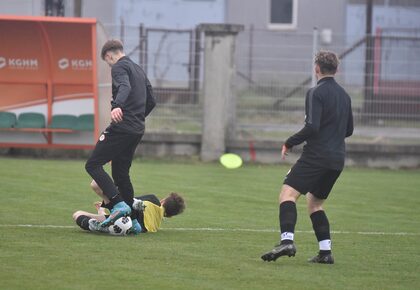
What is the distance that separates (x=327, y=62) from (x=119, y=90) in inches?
85.8

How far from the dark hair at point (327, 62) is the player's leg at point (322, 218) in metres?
0.86

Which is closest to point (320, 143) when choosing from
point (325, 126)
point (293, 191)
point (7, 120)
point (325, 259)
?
point (325, 126)

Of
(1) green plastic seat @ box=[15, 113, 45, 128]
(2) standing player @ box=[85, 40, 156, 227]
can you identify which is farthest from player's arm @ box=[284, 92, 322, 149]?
(1) green plastic seat @ box=[15, 113, 45, 128]

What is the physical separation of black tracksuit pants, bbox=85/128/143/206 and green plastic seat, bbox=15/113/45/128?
886 centimetres

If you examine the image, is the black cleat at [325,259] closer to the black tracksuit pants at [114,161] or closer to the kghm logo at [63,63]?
the black tracksuit pants at [114,161]

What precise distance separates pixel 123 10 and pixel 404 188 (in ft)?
44.5

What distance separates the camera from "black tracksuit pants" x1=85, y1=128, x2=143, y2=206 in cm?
1004

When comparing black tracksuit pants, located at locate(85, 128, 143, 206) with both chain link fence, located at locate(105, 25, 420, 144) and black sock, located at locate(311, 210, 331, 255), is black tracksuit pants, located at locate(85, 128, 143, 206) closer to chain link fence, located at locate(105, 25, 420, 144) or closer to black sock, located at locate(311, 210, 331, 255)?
black sock, located at locate(311, 210, 331, 255)

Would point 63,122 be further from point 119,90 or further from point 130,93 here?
point 119,90

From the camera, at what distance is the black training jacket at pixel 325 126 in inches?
343

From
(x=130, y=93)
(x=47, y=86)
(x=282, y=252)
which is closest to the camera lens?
(x=282, y=252)

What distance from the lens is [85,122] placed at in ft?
62.6

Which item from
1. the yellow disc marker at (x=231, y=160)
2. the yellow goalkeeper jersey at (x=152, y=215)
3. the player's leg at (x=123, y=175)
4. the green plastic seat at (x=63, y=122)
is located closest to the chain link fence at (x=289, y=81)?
the yellow disc marker at (x=231, y=160)

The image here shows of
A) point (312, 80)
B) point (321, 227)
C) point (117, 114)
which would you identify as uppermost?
point (117, 114)
